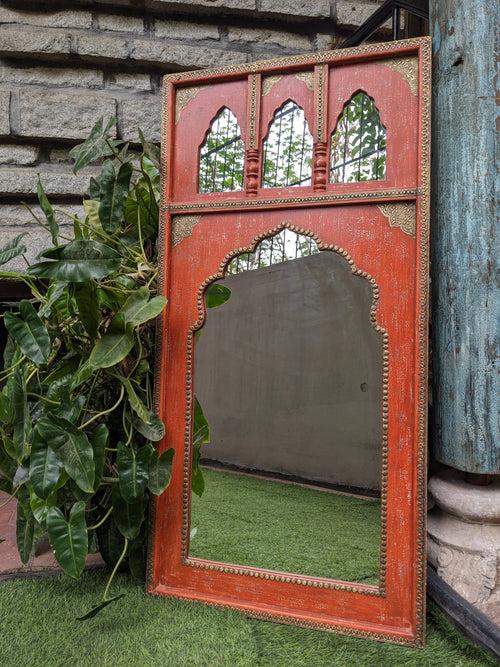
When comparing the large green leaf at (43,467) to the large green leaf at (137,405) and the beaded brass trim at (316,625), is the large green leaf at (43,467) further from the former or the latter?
the beaded brass trim at (316,625)

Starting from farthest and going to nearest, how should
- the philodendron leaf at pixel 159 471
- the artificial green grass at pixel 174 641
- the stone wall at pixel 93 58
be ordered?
the stone wall at pixel 93 58 → the philodendron leaf at pixel 159 471 → the artificial green grass at pixel 174 641

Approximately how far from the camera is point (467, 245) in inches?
60.9

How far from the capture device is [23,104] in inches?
89.1

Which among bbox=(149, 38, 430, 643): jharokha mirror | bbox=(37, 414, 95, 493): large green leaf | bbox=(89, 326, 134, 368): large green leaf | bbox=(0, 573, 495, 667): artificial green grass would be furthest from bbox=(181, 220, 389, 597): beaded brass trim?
bbox=(37, 414, 95, 493): large green leaf

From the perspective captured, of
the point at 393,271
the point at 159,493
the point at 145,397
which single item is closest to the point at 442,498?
the point at 393,271

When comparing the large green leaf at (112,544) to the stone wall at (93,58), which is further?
the stone wall at (93,58)

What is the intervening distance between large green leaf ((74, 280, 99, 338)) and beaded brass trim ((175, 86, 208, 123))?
0.63m

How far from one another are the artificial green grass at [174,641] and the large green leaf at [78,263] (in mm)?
899

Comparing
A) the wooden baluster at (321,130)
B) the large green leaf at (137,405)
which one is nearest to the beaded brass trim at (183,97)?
the wooden baluster at (321,130)

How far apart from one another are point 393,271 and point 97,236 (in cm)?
91

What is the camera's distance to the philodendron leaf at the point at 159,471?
4.99ft

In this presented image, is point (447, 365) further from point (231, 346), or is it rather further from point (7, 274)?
point (7, 274)

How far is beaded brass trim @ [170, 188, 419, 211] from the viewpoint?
148cm

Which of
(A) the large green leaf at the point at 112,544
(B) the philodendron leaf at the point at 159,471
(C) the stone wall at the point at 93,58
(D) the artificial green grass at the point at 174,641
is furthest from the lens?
(C) the stone wall at the point at 93,58
